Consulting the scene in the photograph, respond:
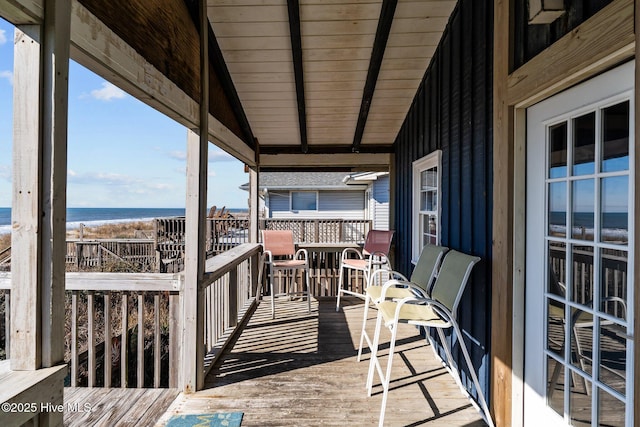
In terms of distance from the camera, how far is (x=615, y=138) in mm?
1447

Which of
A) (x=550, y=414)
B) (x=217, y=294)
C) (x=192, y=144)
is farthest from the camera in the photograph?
(x=217, y=294)

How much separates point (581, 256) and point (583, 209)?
0.21 meters

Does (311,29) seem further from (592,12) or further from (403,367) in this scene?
(403,367)

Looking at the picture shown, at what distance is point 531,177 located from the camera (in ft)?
6.48

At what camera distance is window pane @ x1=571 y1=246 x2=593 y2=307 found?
155cm

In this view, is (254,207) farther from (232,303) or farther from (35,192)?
(35,192)

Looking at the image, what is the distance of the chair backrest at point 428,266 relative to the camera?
294cm

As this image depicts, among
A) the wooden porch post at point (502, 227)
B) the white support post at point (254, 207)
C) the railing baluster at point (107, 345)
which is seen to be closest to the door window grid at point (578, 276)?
the wooden porch post at point (502, 227)

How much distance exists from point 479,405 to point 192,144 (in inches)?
105

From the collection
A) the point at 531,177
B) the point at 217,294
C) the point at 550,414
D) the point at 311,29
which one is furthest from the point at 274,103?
the point at 550,414

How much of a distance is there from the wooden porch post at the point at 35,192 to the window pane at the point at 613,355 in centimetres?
206

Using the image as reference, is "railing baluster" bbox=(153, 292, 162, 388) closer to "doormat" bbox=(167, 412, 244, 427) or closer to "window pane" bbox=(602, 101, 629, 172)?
"doormat" bbox=(167, 412, 244, 427)

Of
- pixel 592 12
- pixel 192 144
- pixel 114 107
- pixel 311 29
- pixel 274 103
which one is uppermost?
pixel 114 107

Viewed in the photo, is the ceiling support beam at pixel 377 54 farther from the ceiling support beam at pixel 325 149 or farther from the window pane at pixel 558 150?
the window pane at pixel 558 150
